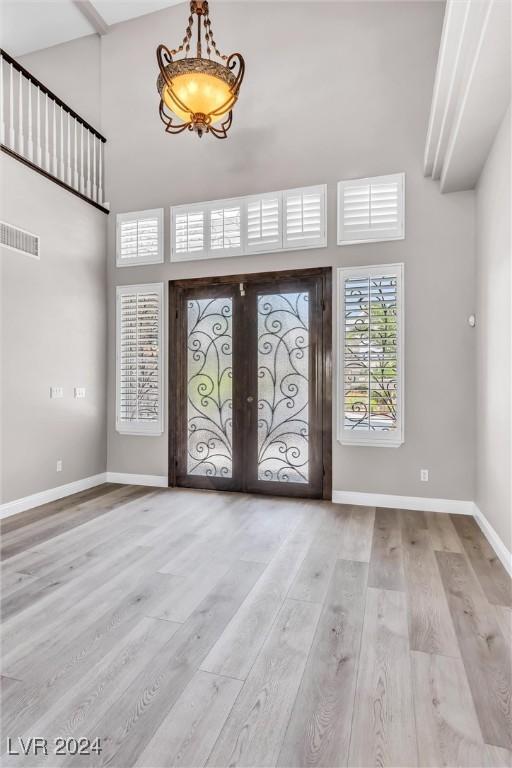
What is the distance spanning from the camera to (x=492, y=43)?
2.38 metres

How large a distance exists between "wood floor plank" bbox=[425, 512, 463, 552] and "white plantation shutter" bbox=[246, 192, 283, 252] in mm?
3224

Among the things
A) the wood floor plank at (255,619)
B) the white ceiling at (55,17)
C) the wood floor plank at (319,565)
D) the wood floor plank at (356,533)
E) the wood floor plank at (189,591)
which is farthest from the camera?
the white ceiling at (55,17)

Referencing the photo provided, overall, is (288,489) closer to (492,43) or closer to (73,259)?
(73,259)

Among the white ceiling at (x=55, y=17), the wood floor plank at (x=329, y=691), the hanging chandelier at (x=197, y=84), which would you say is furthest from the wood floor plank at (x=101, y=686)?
the white ceiling at (x=55, y=17)

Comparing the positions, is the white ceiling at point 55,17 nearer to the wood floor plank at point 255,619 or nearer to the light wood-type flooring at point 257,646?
the light wood-type flooring at point 257,646

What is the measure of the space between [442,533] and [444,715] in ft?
7.20

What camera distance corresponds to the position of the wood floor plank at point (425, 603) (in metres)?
2.09

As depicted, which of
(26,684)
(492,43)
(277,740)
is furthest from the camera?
(492,43)

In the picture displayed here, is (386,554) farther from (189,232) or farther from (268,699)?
(189,232)

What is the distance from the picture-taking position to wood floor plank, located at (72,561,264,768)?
1.49m

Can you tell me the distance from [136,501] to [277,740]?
3337 mm

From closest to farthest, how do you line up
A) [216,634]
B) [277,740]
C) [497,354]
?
[277,740], [216,634], [497,354]

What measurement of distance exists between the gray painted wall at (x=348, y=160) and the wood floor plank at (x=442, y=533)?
10.4 inches

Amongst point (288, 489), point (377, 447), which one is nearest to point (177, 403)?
point (288, 489)
